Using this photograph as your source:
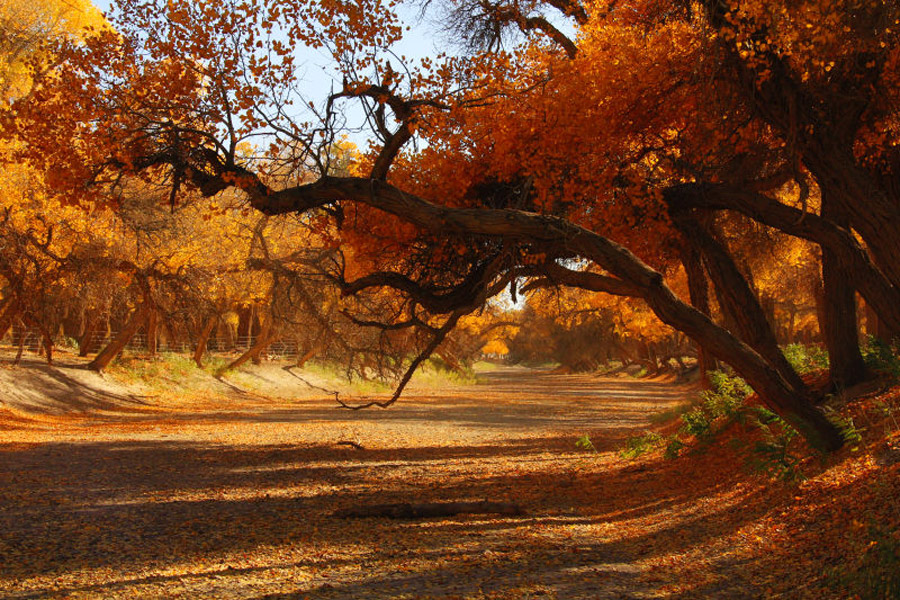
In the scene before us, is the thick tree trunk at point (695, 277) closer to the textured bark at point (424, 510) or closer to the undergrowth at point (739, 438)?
the undergrowth at point (739, 438)

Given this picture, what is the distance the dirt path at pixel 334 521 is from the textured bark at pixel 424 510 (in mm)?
94

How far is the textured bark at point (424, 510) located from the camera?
690 cm

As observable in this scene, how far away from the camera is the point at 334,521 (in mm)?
6809

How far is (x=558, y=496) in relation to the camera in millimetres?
8281

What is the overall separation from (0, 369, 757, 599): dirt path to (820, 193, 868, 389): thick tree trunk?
81.0 inches

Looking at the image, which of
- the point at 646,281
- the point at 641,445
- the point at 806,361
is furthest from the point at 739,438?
the point at 806,361

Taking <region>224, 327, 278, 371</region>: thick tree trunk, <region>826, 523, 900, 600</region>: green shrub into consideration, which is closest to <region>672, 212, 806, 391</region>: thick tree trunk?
<region>826, 523, 900, 600</region>: green shrub

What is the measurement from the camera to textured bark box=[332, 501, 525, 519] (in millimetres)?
6898

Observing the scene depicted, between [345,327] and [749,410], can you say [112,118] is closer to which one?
[749,410]

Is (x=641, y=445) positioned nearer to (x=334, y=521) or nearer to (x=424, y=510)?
(x=424, y=510)

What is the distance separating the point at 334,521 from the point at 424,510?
833 millimetres

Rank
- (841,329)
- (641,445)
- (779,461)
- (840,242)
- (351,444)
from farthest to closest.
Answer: (351,444), (641,445), (841,329), (840,242), (779,461)

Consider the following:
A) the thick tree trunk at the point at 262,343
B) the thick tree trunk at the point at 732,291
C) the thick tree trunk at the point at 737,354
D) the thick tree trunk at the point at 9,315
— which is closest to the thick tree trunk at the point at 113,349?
the thick tree trunk at the point at 262,343

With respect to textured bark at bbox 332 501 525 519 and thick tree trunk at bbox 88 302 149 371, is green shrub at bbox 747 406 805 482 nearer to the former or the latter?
textured bark at bbox 332 501 525 519
